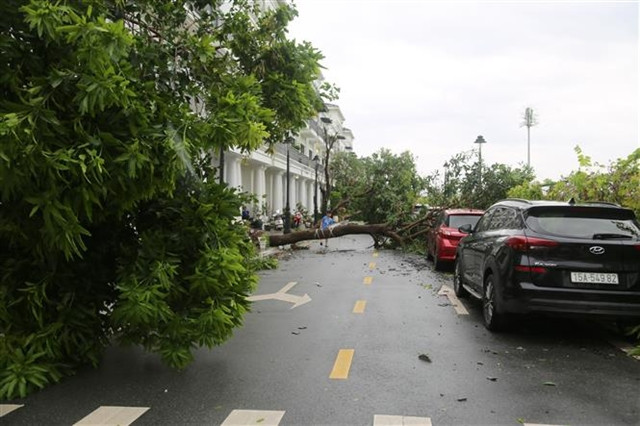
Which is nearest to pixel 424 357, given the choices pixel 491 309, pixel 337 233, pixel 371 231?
pixel 491 309

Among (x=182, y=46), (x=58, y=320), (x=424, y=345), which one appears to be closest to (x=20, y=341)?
(x=58, y=320)

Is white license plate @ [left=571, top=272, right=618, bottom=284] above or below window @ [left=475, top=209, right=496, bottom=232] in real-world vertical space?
below

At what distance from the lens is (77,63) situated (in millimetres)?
4223

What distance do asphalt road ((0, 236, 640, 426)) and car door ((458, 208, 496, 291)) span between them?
652 mm

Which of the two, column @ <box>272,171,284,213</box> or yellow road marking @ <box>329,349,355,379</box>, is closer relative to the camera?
yellow road marking @ <box>329,349,355,379</box>

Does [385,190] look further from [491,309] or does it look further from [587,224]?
[587,224]

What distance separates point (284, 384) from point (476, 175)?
18580mm

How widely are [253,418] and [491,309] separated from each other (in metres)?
3.94

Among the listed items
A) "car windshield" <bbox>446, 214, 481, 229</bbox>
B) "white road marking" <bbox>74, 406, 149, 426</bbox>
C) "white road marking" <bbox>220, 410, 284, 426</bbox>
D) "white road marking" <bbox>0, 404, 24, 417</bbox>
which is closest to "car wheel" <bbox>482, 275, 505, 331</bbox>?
"white road marking" <bbox>220, 410, 284, 426</bbox>

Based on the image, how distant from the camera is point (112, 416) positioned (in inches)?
162

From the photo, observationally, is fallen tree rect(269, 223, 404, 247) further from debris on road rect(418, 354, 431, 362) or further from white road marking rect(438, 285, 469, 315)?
debris on road rect(418, 354, 431, 362)

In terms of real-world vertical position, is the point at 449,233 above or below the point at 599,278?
above

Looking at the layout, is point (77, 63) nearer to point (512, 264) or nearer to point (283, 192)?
point (512, 264)

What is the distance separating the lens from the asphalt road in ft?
Answer: 13.5
